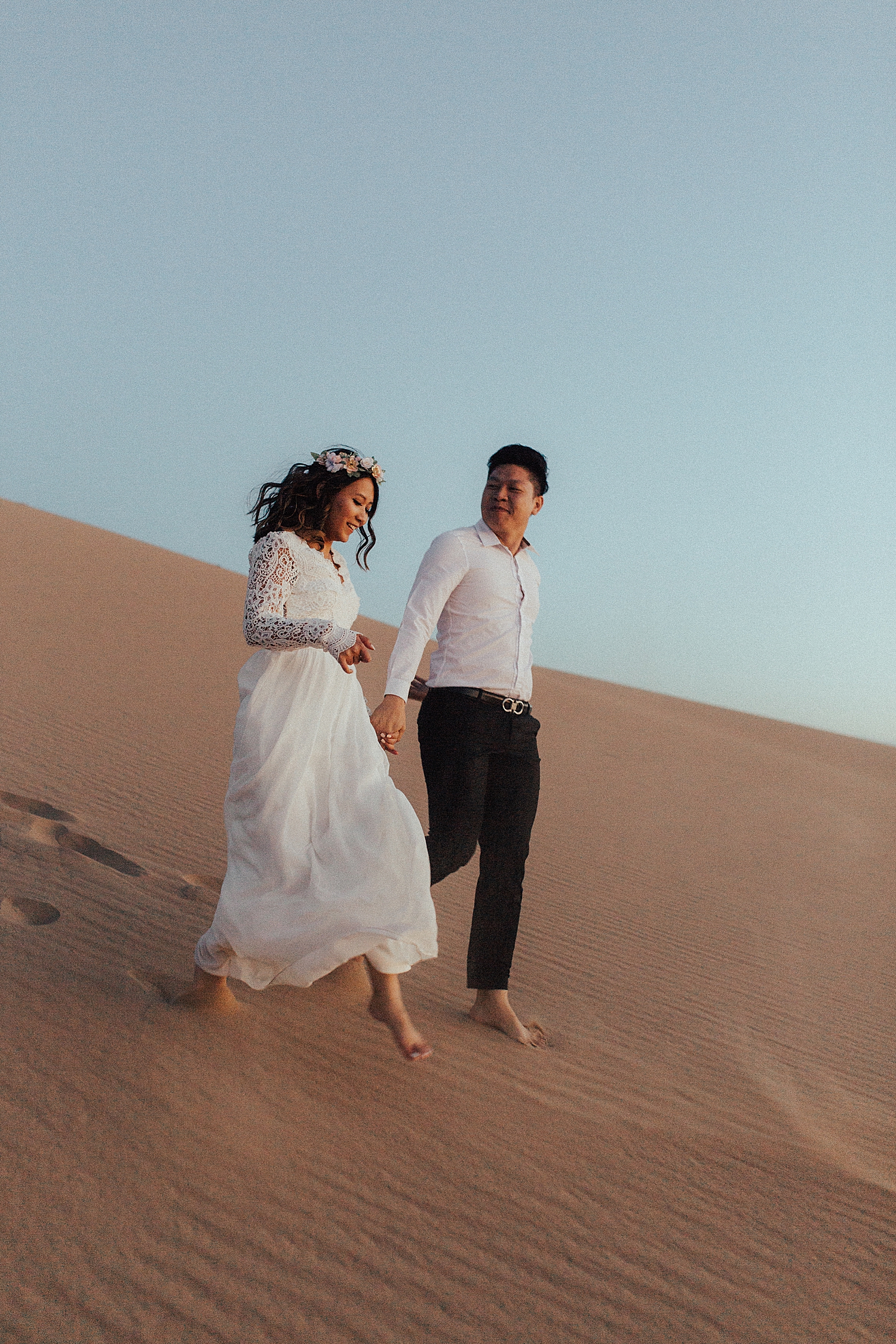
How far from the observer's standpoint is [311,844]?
2896mm

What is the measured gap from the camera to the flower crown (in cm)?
326

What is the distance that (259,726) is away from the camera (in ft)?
9.81

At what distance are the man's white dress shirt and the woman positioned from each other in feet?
1.27

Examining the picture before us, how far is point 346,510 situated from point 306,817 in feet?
3.52

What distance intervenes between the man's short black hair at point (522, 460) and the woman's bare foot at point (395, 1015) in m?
1.98

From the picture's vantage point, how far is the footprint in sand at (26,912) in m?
3.71

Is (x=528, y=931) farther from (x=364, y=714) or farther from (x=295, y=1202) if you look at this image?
(x=295, y=1202)

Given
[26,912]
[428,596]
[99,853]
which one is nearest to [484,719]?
[428,596]

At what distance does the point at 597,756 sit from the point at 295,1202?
39.9 ft

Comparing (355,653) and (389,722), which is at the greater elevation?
(355,653)

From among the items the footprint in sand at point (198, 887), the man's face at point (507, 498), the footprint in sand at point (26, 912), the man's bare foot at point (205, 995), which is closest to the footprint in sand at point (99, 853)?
the footprint in sand at point (198, 887)

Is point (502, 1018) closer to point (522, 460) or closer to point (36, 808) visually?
point (522, 460)

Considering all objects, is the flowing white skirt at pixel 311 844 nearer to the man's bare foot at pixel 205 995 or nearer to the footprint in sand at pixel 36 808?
the man's bare foot at pixel 205 995

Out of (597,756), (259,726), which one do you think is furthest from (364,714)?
(597,756)
